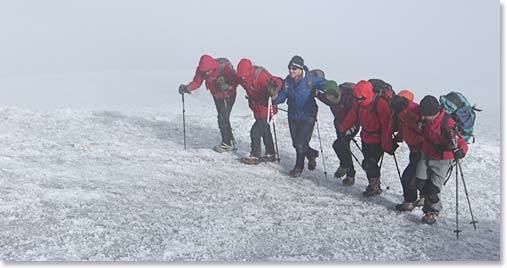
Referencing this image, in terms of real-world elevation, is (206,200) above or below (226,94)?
below

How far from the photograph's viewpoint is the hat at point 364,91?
322 inches

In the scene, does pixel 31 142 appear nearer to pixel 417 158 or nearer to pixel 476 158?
pixel 417 158

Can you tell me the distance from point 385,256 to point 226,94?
18.0 ft

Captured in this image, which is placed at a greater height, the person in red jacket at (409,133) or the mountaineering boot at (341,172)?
the person in red jacket at (409,133)

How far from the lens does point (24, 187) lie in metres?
8.82

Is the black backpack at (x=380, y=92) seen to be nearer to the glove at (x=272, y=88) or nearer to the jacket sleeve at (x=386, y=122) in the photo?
the jacket sleeve at (x=386, y=122)

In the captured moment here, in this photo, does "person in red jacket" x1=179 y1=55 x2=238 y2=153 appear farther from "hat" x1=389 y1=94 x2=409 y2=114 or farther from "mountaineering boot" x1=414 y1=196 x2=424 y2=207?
"mountaineering boot" x1=414 y1=196 x2=424 y2=207

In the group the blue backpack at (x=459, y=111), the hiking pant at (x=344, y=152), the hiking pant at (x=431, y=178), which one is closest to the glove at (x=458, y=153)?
the hiking pant at (x=431, y=178)

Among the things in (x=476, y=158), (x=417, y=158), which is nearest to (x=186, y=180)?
(x=417, y=158)

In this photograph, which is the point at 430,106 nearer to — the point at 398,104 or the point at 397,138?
the point at 398,104

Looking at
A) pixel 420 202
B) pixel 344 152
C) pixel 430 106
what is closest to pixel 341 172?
pixel 344 152

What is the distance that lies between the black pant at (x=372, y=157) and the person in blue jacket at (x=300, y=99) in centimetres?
123

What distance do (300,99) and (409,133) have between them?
88.5 inches

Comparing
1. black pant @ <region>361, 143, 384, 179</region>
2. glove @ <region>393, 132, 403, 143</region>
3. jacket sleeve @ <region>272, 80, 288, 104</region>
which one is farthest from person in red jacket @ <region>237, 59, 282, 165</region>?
glove @ <region>393, 132, 403, 143</region>
